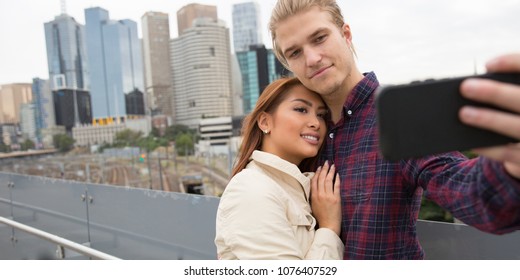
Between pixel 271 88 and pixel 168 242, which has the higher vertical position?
pixel 271 88

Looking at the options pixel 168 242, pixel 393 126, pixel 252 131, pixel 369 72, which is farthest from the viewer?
pixel 168 242

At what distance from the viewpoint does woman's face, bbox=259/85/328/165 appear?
53.6 inches

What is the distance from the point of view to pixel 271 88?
143cm

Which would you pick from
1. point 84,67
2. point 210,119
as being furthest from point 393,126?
point 84,67

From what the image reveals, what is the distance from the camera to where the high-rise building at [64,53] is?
63.4 m

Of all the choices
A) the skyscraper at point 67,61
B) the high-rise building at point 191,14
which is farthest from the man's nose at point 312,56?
the high-rise building at point 191,14

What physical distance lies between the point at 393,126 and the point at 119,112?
2741 inches

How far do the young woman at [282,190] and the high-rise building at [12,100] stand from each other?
144 feet

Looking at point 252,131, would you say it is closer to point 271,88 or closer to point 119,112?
point 271,88

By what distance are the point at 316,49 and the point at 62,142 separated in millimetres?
57879

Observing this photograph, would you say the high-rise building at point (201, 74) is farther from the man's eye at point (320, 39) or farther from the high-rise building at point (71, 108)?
the man's eye at point (320, 39)

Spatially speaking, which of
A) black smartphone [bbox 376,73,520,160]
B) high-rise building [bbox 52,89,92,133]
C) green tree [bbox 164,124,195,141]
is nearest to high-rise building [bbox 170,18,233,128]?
green tree [bbox 164,124,195,141]

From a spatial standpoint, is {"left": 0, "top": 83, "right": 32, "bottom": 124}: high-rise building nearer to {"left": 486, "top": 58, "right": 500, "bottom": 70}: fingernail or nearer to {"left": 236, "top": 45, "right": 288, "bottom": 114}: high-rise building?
{"left": 236, "top": 45, "right": 288, "bottom": 114}: high-rise building

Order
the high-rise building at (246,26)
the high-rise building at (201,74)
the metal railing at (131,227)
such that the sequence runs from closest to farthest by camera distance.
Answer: the metal railing at (131,227)
the high-rise building at (201,74)
the high-rise building at (246,26)
